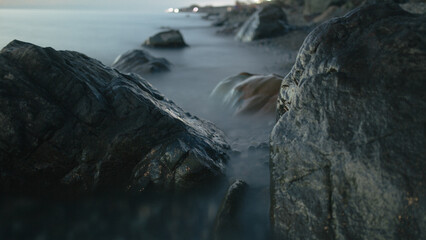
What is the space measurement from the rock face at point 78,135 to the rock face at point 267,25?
12.1 metres

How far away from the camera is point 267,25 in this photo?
1401 centimetres

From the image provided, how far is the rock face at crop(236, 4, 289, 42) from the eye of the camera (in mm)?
13898

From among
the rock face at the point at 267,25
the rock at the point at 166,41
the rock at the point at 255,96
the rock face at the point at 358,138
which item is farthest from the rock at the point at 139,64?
the rock face at the point at 358,138

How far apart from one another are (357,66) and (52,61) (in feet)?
7.82

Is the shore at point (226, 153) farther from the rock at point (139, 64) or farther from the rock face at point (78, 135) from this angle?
the rock at point (139, 64)

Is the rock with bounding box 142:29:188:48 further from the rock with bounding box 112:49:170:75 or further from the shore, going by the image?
the shore

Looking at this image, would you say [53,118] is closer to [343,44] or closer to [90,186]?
[90,186]

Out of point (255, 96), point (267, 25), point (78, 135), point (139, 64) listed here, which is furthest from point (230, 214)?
point (267, 25)

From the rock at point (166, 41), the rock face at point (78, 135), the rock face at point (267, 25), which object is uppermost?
the rock face at point (78, 135)

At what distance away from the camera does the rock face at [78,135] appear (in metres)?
2.37

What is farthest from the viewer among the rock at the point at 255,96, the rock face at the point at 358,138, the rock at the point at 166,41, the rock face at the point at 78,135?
the rock at the point at 166,41

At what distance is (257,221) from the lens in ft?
7.64

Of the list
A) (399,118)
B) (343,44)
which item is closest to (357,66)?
(343,44)

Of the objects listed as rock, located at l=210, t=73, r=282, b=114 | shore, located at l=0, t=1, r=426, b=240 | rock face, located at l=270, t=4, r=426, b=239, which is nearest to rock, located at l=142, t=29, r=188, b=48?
rock, located at l=210, t=73, r=282, b=114
